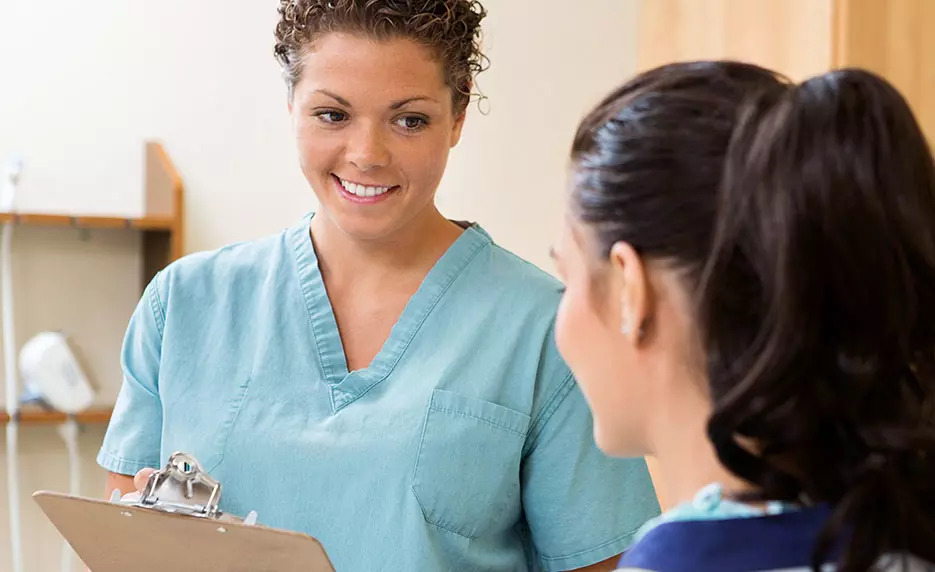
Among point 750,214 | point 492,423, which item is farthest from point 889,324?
point 492,423

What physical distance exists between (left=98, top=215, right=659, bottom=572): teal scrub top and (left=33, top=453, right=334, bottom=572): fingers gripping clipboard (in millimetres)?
165

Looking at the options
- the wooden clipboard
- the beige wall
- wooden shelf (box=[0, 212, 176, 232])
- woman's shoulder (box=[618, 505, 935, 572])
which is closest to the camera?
woman's shoulder (box=[618, 505, 935, 572])

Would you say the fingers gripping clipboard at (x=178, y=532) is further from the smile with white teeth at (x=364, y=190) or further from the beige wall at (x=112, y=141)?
the beige wall at (x=112, y=141)

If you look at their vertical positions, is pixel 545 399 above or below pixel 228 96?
below

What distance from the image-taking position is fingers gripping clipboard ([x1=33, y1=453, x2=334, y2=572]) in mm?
888

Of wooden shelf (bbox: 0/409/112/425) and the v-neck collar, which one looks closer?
the v-neck collar

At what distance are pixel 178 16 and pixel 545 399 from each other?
5.00ft

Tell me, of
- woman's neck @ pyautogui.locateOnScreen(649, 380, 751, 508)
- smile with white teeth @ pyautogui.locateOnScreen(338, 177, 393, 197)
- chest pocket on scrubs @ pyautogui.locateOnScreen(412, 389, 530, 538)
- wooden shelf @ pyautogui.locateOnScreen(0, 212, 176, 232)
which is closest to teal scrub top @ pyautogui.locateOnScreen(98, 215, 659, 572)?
chest pocket on scrubs @ pyautogui.locateOnScreen(412, 389, 530, 538)

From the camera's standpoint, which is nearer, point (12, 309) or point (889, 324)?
point (889, 324)

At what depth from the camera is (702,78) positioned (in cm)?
69

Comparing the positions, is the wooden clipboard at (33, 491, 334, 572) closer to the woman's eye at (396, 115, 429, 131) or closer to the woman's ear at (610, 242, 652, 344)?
the woman's ear at (610, 242, 652, 344)

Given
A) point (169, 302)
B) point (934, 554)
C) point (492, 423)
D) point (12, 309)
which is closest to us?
point (934, 554)

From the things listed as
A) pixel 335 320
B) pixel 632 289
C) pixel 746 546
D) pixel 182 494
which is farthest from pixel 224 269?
pixel 746 546

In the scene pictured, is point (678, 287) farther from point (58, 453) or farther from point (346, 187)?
point (58, 453)
